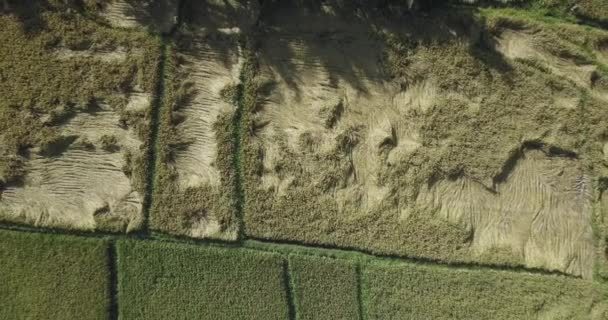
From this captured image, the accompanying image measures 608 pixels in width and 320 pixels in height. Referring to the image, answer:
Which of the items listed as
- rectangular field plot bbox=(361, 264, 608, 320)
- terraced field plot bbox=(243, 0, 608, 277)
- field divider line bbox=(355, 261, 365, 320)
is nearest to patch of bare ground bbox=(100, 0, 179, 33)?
terraced field plot bbox=(243, 0, 608, 277)

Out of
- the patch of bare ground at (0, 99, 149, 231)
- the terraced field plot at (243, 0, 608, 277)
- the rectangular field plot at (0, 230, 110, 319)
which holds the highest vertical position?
the terraced field plot at (243, 0, 608, 277)

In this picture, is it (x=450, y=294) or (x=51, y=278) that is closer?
(x=51, y=278)

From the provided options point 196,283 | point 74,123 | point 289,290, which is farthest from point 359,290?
point 74,123

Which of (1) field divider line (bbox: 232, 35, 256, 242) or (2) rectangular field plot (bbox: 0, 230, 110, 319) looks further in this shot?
(1) field divider line (bbox: 232, 35, 256, 242)

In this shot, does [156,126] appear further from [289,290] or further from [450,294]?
[450,294]


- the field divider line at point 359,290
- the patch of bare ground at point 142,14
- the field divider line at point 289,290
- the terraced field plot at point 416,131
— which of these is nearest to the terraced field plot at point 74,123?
the patch of bare ground at point 142,14

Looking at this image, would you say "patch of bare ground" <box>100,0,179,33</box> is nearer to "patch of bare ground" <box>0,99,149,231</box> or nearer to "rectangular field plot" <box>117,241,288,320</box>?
"patch of bare ground" <box>0,99,149,231</box>
